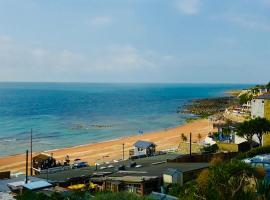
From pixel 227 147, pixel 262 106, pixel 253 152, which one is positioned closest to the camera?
pixel 253 152

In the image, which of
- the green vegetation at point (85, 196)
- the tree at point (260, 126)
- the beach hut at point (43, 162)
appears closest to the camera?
the green vegetation at point (85, 196)

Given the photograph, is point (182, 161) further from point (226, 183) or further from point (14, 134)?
point (14, 134)

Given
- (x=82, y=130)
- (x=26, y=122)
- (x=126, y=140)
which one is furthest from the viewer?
(x=26, y=122)

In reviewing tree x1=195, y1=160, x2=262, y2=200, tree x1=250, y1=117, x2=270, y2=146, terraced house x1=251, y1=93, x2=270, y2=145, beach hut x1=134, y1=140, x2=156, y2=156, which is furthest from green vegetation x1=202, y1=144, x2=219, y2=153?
tree x1=195, y1=160, x2=262, y2=200

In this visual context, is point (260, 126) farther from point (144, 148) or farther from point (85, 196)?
point (85, 196)

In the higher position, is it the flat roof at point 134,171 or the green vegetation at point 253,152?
the green vegetation at point 253,152

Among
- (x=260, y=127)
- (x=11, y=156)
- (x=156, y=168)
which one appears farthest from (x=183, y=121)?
(x=156, y=168)

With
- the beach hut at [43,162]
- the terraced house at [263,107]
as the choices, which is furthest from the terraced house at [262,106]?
the beach hut at [43,162]

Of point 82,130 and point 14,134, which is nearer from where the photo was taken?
point 14,134

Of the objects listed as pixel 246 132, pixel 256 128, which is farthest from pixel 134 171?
pixel 256 128

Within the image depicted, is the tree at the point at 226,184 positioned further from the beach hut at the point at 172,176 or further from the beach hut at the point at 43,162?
the beach hut at the point at 43,162

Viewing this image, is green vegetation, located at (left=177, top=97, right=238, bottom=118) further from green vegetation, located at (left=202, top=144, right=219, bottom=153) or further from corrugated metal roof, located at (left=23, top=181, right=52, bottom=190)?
corrugated metal roof, located at (left=23, top=181, right=52, bottom=190)
